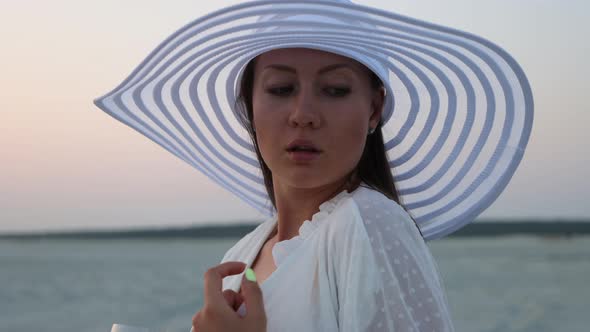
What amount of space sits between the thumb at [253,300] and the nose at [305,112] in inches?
15.4

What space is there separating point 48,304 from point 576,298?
827 cm

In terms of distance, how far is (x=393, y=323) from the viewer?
1.78m

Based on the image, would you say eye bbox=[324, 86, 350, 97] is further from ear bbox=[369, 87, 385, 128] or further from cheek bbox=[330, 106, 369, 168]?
ear bbox=[369, 87, 385, 128]

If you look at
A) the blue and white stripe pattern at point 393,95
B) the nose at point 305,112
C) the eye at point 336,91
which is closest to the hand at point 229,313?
the nose at point 305,112

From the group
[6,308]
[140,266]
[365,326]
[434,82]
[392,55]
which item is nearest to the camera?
[365,326]

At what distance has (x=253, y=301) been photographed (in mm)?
1853

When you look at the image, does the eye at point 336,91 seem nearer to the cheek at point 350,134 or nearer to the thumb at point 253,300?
the cheek at point 350,134

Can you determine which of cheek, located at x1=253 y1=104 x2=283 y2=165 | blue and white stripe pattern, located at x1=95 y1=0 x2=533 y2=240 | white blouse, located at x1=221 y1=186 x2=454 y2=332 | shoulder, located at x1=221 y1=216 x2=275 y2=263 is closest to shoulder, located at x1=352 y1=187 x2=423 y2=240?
white blouse, located at x1=221 y1=186 x2=454 y2=332

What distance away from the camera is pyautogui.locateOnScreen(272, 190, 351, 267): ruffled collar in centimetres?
205

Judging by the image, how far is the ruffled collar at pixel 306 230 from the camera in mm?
2051

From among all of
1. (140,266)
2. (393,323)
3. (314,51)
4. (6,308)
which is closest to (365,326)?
(393,323)

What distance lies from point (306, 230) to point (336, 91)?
A: 1.12 feet

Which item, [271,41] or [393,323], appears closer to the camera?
[393,323]

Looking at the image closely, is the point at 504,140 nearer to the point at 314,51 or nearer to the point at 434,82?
the point at 434,82
